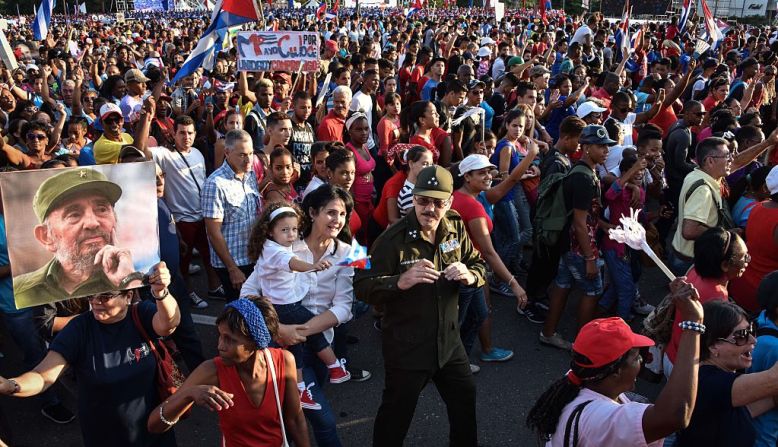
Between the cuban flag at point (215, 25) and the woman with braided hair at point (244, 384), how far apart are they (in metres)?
5.37

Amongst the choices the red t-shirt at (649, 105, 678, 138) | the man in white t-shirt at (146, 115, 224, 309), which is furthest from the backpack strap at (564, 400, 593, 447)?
the red t-shirt at (649, 105, 678, 138)

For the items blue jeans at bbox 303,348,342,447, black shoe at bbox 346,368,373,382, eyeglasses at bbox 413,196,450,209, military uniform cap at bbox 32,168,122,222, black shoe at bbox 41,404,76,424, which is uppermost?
military uniform cap at bbox 32,168,122,222

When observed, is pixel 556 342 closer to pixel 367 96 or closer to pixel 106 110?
pixel 106 110

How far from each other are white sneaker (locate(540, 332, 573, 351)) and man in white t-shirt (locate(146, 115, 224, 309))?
3179mm

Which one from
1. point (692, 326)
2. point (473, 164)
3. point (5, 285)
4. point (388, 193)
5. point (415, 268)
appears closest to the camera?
point (692, 326)

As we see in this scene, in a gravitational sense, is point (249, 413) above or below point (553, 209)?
below

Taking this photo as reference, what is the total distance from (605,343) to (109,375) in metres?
2.22

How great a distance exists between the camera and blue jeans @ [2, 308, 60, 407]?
14.3 ft

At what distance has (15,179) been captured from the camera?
2.61m

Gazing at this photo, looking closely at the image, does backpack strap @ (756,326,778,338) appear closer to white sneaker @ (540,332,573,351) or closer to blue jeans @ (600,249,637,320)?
blue jeans @ (600,249,637,320)

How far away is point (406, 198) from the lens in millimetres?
5191

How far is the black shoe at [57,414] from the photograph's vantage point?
4539 millimetres

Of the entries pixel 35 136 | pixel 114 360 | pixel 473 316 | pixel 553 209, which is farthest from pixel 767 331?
pixel 35 136

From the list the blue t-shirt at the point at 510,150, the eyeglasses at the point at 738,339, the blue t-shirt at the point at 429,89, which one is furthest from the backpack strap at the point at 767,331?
the blue t-shirt at the point at 429,89
